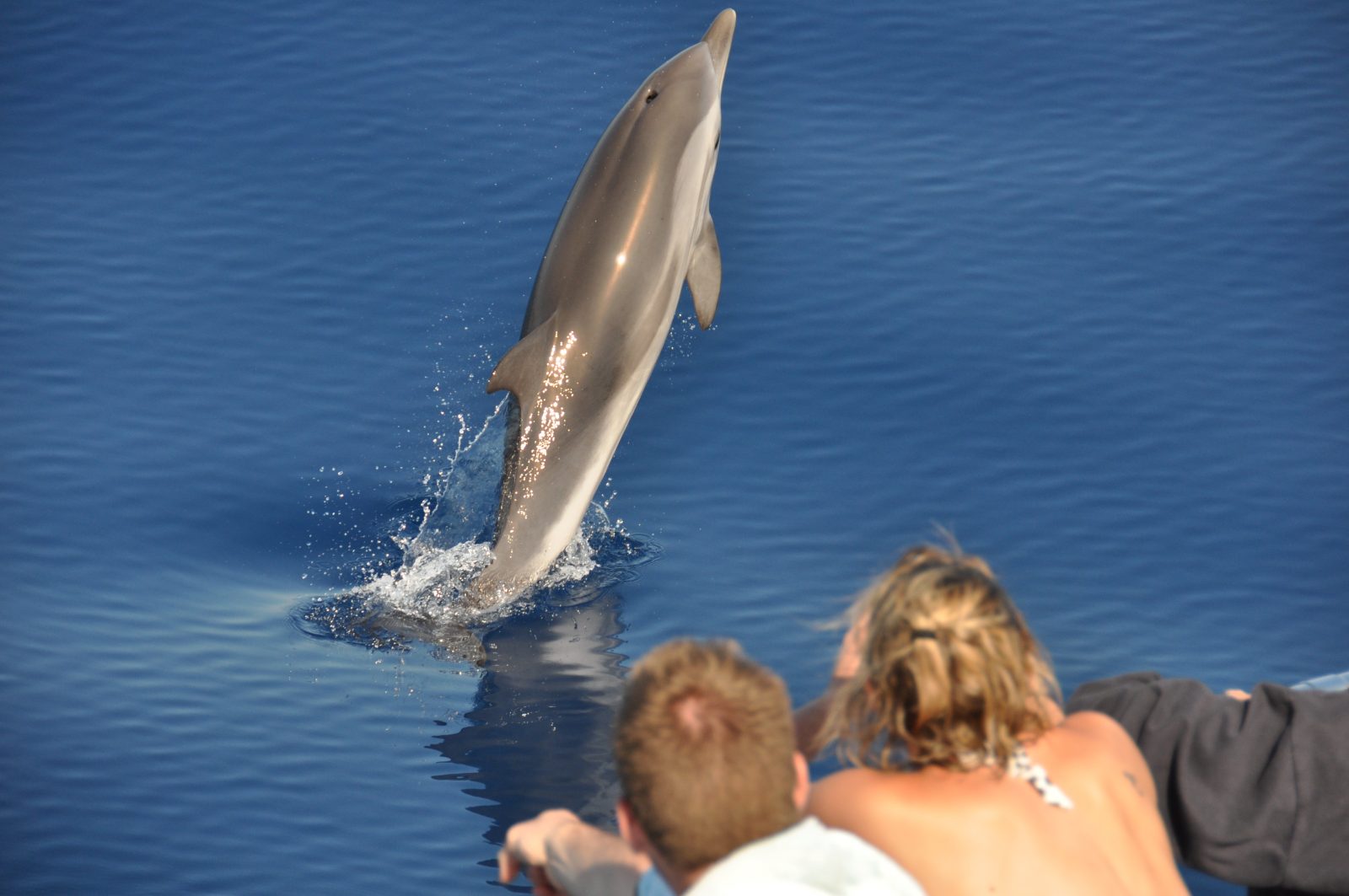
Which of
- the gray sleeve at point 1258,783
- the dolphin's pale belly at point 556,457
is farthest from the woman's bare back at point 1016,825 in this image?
the dolphin's pale belly at point 556,457

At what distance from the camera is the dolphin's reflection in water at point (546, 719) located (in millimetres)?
6508

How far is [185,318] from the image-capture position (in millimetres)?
10805

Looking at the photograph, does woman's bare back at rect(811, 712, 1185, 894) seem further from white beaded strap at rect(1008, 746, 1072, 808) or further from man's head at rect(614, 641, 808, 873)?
man's head at rect(614, 641, 808, 873)

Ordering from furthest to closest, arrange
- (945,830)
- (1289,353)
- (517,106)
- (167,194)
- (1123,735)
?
(517,106) → (167,194) → (1289,353) → (1123,735) → (945,830)

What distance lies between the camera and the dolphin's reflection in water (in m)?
6.51

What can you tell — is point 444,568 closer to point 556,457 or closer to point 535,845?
point 556,457

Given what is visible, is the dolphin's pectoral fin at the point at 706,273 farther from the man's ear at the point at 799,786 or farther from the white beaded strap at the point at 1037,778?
the man's ear at the point at 799,786

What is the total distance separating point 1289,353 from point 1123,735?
729 cm

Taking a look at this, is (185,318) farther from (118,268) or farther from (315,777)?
(315,777)

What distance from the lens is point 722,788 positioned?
8.96 feet

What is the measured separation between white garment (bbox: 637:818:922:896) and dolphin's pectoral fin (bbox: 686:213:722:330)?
6243mm

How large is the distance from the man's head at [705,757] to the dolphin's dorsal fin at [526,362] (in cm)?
487

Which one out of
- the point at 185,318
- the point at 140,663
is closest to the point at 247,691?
the point at 140,663

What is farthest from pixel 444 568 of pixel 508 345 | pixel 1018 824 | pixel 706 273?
pixel 1018 824
